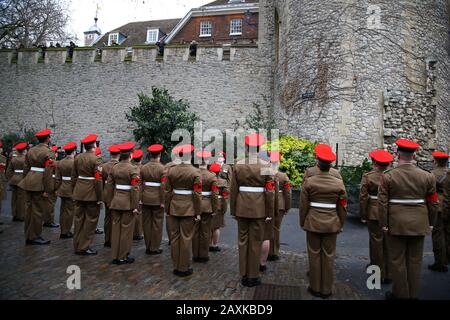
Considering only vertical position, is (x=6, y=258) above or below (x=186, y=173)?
below

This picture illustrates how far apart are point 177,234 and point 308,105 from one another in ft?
34.4

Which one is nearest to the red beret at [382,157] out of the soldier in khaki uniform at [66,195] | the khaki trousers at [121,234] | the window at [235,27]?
the khaki trousers at [121,234]

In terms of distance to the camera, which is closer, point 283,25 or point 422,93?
point 422,93

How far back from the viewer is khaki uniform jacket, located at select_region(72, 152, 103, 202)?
5.99 m

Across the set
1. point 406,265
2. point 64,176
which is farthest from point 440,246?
point 64,176

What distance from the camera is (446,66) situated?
14094 millimetres

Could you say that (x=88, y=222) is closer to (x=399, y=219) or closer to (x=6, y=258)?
(x=6, y=258)

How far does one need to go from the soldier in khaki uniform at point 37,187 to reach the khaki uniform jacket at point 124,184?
1.55 meters

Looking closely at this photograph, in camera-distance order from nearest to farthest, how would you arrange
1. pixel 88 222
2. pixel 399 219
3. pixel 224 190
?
pixel 399 219
pixel 88 222
pixel 224 190

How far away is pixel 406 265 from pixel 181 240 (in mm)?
3293

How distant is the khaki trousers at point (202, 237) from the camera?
589 centimetres

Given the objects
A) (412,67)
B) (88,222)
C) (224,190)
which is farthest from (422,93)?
(88,222)

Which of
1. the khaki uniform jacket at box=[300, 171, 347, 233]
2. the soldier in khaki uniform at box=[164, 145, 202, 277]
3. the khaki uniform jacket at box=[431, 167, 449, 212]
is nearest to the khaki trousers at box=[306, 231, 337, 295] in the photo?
the khaki uniform jacket at box=[300, 171, 347, 233]

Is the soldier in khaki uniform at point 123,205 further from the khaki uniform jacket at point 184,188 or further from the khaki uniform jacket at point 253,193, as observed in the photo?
the khaki uniform jacket at point 253,193
